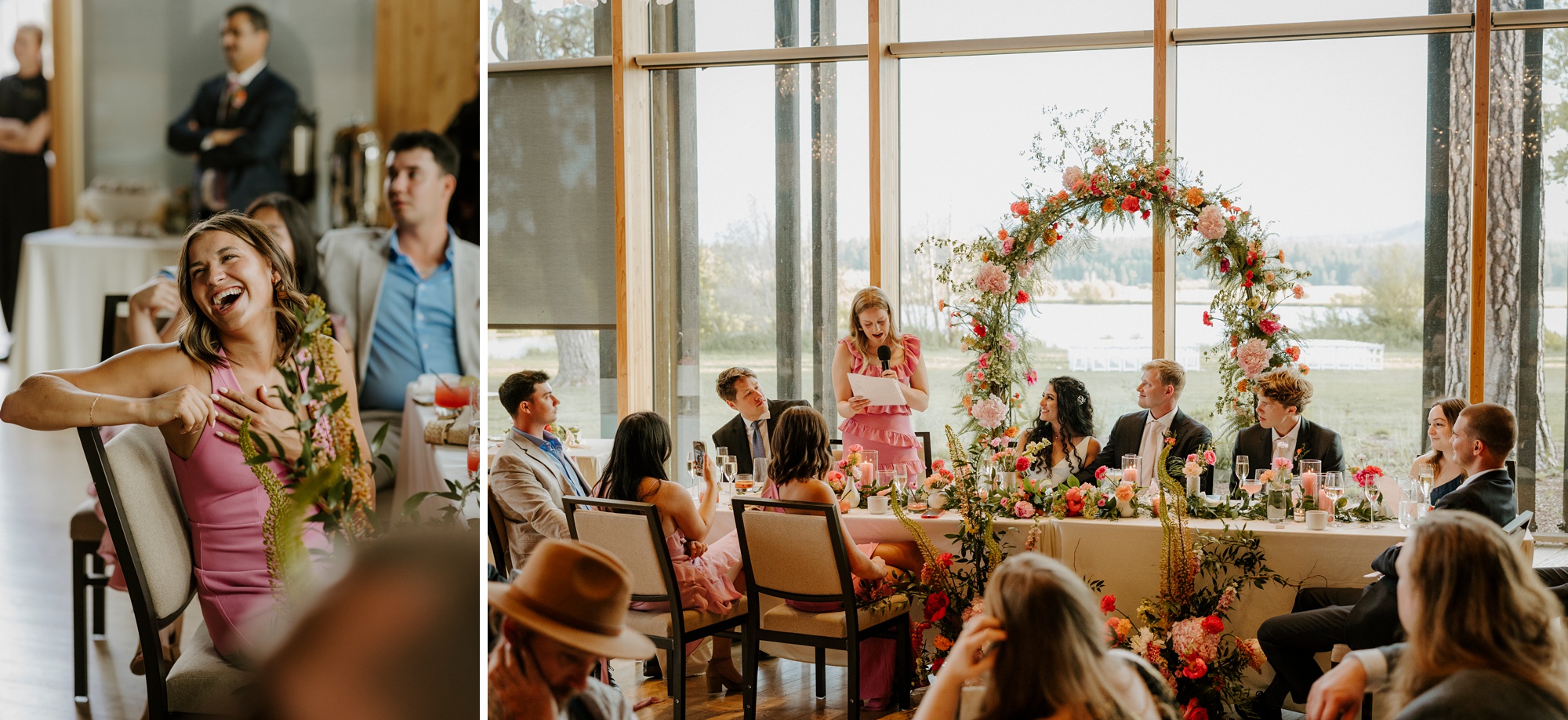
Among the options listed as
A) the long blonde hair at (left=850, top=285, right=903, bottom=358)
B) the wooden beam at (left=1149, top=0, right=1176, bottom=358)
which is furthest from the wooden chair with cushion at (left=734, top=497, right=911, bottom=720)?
the wooden beam at (left=1149, top=0, right=1176, bottom=358)

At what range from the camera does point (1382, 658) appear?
2271 millimetres

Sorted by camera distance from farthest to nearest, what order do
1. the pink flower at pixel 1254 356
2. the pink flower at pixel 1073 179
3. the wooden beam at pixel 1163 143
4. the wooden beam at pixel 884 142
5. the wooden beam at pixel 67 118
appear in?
1. the wooden beam at pixel 884 142
2. the wooden beam at pixel 1163 143
3. the pink flower at pixel 1073 179
4. the pink flower at pixel 1254 356
5. the wooden beam at pixel 67 118

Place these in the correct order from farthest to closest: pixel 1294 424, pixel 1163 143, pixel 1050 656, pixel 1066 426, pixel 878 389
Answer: pixel 1163 143, pixel 1066 426, pixel 878 389, pixel 1294 424, pixel 1050 656

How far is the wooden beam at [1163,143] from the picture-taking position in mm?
5883

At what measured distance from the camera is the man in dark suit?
81cm

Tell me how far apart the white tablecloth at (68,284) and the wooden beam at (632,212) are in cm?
566

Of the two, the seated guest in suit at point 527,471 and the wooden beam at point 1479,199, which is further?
the wooden beam at point 1479,199

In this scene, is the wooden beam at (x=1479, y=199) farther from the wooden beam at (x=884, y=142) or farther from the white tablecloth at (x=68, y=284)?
the white tablecloth at (x=68, y=284)

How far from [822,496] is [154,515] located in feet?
8.56

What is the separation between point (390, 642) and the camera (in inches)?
36.3

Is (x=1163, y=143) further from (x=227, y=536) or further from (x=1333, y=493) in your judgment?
(x=227, y=536)

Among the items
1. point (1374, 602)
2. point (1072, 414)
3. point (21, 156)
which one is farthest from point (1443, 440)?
point (21, 156)

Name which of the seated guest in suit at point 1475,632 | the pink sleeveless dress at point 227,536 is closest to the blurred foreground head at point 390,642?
the pink sleeveless dress at point 227,536

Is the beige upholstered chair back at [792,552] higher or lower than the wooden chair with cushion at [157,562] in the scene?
lower
